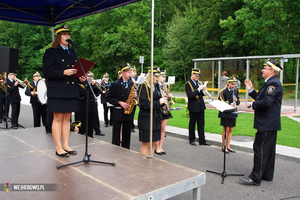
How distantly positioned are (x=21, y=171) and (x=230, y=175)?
12.9ft

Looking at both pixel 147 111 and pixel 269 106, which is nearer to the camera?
pixel 269 106

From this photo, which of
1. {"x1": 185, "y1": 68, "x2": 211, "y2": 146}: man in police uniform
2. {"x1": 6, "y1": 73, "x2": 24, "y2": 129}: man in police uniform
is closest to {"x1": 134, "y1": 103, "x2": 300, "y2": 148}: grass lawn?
{"x1": 185, "y1": 68, "x2": 211, "y2": 146}: man in police uniform

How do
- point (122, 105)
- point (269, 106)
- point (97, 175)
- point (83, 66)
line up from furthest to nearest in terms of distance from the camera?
1. point (122, 105)
2. point (269, 106)
3. point (83, 66)
4. point (97, 175)

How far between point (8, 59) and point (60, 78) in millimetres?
3105

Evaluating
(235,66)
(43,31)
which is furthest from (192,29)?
(43,31)

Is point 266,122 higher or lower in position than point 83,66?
lower

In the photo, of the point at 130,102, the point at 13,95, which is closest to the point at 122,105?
the point at 130,102

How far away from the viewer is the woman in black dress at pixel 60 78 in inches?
164

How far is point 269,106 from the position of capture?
5.00m

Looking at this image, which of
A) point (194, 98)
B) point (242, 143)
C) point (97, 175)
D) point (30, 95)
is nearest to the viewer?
point (97, 175)

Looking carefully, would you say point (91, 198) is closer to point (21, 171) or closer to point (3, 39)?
point (21, 171)

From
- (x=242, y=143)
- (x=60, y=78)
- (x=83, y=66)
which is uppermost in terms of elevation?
(x=83, y=66)

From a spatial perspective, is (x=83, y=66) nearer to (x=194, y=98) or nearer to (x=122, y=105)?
(x=122, y=105)

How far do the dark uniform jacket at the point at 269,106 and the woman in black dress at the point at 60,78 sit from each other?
3.29m
